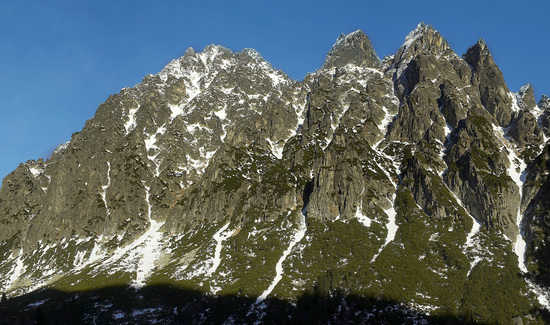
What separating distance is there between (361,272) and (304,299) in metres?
29.0

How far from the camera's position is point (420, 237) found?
196 meters

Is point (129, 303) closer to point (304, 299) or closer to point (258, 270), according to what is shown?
point (258, 270)

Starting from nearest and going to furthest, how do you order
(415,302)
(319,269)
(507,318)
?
(507,318), (415,302), (319,269)

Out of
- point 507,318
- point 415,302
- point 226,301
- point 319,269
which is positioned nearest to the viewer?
point 507,318

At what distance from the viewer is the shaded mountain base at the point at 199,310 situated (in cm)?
14600

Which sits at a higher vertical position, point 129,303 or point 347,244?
point 347,244

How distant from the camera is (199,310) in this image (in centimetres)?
15988

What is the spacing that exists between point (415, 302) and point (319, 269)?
44407 mm

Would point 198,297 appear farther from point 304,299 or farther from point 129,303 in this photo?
point 304,299

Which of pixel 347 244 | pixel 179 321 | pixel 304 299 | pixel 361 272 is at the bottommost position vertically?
pixel 179 321

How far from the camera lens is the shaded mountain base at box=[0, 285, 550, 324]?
146000mm

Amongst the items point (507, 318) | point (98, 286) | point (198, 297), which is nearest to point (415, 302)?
point (507, 318)

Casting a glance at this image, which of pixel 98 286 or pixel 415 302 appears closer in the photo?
pixel 415 302

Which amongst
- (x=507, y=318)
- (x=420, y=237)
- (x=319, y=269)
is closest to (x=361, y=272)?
(x=319, y=269)
